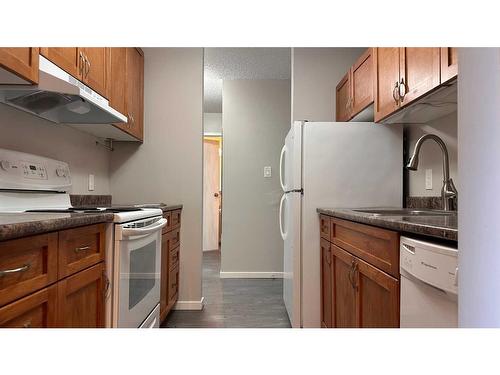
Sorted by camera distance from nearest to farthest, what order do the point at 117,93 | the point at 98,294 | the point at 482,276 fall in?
the point at 482,276 → the point at 98,294 → the point at 117,93

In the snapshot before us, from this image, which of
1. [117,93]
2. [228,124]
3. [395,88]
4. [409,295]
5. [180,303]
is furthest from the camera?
[228,124]

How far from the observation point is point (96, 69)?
6.84 feet

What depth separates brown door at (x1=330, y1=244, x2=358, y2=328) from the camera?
5.66 feet

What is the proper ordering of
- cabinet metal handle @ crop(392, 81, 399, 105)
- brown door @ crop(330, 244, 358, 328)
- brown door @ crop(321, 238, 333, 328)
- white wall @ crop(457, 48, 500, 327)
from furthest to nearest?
1. brown door @ crop(321, 238, 333, 328)
2. cabinet metal handle @ crop(392, 81, 399, 105)
3. brown door @ crop(330, 244, 358, 328)
4. white wall @ crop(457, 48, 500, 327)

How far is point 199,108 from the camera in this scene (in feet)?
10.2

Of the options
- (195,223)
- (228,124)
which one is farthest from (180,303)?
(228,124)

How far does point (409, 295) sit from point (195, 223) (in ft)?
7.35

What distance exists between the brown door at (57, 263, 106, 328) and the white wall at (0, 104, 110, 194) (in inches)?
33.4

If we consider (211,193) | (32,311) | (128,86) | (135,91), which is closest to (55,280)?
(32,311)

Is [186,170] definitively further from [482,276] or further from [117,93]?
[482,276]

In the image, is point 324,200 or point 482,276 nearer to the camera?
point 482,276

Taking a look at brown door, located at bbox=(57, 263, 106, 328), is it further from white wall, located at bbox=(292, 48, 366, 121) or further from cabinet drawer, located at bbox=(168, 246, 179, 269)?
white wall, located at bbox=(292, 48, 366, 121)

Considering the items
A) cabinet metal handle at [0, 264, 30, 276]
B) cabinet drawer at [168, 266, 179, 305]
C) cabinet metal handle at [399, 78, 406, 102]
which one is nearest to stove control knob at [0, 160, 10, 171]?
cabinet metal handle at [0, 264, 30, 276]
